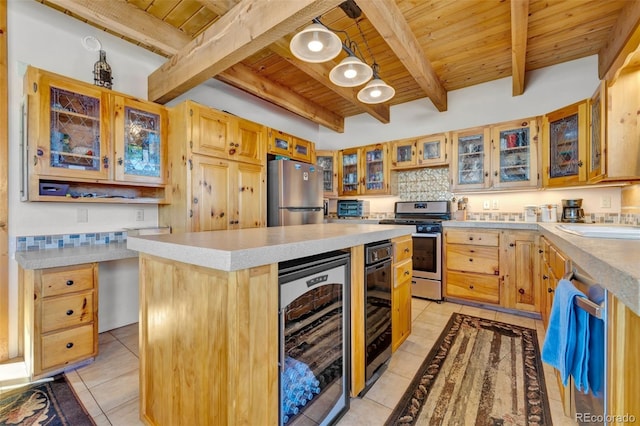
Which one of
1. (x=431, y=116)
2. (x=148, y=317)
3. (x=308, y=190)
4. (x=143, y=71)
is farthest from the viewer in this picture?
(x=431, y=116)

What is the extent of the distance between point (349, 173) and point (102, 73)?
10.9 ft

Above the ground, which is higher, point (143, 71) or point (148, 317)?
point (143, 71)

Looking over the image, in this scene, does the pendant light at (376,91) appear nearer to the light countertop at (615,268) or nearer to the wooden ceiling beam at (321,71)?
the wooden ceiling beam at (321,71)

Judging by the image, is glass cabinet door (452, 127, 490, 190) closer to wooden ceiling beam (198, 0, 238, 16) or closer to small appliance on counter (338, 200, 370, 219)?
small appliance on counter (338, 200, 370, 219)

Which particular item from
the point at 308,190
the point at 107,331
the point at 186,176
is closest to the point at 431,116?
the point at 308,190

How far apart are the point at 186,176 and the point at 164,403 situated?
6.14 ft

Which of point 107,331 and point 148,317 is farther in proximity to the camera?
point 107,331

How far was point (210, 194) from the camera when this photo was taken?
2.74 meters

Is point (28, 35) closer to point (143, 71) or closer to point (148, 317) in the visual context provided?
point (143, 71)

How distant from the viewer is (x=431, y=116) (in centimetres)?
406

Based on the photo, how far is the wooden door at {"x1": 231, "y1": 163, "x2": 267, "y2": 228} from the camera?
3.00 m

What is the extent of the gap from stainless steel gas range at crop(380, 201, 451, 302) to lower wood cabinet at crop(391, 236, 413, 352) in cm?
113

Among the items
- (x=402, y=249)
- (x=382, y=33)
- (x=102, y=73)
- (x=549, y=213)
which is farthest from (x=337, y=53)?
(x=549, y=213)

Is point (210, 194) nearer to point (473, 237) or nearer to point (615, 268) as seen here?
point (615, 268)
